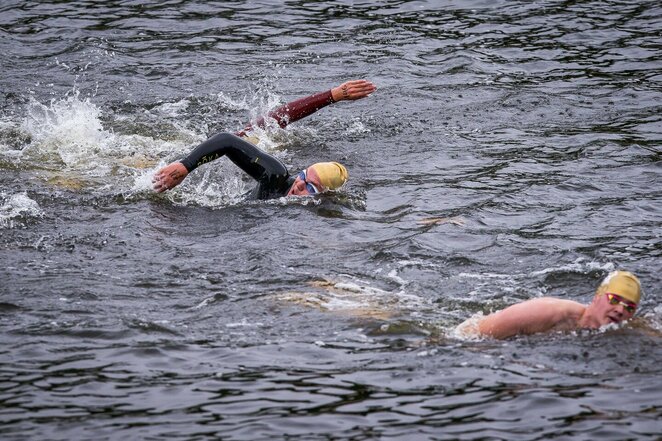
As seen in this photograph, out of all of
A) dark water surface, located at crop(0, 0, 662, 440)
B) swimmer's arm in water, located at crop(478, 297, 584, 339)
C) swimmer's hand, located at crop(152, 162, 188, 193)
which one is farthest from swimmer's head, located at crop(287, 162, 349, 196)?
swimmer's arm in water, located at crop(478, 297, 584, 339)

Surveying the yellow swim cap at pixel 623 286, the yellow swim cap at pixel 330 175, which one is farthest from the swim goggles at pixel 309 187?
the yellow swim cap at pixel 623 286

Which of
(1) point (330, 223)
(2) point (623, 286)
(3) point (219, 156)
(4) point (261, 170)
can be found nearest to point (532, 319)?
(2) point (623, 286)

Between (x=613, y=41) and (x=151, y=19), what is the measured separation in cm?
880

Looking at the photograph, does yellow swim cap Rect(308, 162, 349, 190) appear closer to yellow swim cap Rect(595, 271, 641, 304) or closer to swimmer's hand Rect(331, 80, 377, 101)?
swimmer's hand Rect(331, 80, 377, 101)

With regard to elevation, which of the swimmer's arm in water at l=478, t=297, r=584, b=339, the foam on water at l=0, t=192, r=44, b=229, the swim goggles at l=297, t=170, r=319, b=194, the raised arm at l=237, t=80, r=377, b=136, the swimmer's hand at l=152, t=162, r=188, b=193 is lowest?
the swimmer's arm in water at l=478, t=297, r=584, b=339

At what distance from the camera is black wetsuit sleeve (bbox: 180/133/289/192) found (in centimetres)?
1132

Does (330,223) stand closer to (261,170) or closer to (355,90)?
(261,170)

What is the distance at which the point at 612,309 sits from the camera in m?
8.17

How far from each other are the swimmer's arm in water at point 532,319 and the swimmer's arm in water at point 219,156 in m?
4.21

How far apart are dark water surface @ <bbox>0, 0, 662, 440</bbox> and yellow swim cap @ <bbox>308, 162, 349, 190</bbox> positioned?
209mm

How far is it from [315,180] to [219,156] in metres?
1.20

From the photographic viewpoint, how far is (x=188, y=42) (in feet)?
59.8

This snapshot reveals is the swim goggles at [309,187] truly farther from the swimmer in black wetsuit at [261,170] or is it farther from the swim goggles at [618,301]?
the swim goggles at [618,301]

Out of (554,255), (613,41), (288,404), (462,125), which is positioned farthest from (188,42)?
(288,404)
